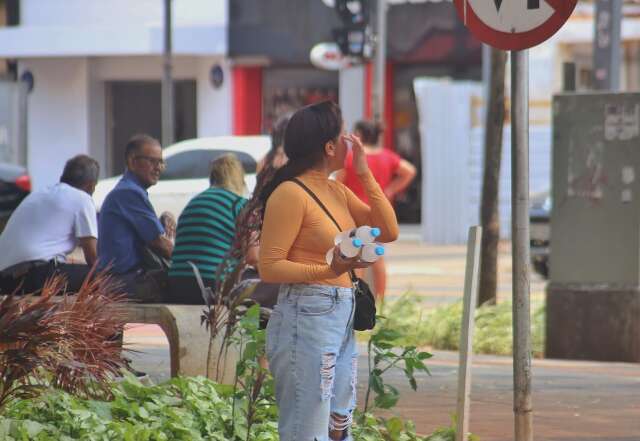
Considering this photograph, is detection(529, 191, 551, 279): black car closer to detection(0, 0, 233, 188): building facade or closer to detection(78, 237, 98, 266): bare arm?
detection(78, 237, 98, 266): bare arm

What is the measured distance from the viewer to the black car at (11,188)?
58.7ft

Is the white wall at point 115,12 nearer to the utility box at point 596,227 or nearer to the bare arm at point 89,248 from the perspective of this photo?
the utility box at point 596,227

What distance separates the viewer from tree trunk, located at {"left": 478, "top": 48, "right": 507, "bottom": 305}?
1307cm

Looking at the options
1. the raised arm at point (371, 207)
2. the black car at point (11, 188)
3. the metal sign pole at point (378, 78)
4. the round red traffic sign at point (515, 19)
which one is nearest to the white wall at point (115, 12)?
the metal sign pole at point (378, 78)

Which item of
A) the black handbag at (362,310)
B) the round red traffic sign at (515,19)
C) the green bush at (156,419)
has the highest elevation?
the round red traffic sign at (515,19)

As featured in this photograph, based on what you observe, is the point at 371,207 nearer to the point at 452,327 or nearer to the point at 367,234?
the point at 367,234

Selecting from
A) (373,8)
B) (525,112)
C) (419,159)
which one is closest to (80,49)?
(419,159)

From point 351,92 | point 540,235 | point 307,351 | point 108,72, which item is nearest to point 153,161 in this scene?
point 307,351

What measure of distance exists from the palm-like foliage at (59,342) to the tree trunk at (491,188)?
668 cm

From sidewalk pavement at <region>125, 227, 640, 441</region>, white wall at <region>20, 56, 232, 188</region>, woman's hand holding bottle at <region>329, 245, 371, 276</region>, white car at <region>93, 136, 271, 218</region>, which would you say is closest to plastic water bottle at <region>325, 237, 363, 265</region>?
woman's hand holding bottle at <region>329, 245, 371, 276</region>

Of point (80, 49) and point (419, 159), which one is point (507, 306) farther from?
point (80, 49)

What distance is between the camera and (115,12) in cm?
3105

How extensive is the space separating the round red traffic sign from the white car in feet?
30.2

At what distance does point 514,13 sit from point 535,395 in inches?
116
